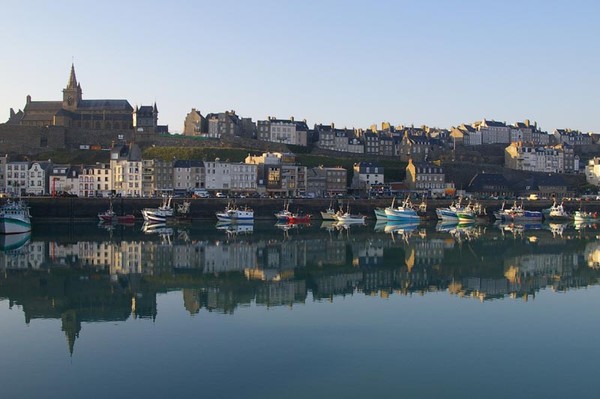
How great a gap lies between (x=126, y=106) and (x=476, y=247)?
43.8m

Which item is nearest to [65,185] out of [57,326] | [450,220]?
[450,220]

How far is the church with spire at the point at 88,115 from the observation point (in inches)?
2539

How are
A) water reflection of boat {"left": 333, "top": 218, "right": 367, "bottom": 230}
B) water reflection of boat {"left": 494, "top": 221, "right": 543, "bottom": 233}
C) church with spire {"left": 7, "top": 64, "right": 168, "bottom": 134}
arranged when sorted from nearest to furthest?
water reflection of boat {"left": 494, "top": 221, "right": 543, "bottom": 233}
water reflection of boat {"left": 333, "top": 218, "right": 367, "bottom": 230}
church with spire {"left": 7, "top": 64, "right": 168, "bottom": 134}

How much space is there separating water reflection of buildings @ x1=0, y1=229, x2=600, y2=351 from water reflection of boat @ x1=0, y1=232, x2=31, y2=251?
1.03m

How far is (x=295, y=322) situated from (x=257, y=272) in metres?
7.80

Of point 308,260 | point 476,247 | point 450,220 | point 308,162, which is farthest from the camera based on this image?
point 308,162

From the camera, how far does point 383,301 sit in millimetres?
17469

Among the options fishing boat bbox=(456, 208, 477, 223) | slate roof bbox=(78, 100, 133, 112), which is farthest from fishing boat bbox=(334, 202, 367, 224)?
slate roof bbox=(78, 100, 133, 112)

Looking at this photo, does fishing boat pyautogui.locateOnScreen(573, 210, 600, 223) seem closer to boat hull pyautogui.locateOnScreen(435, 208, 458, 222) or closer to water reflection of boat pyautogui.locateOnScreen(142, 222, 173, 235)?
boat hull pyautogui.locateOnScreen(435, 208, 458, 222)

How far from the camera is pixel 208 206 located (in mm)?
47344

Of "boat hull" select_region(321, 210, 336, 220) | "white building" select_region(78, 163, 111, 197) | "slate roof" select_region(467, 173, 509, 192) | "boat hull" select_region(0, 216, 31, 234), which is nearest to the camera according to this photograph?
"boat hull" select_region(0, 216, 31, 234)

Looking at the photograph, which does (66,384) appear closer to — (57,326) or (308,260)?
(57,326)

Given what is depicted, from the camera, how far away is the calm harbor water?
1075 centimetres

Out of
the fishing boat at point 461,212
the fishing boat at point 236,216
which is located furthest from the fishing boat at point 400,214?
the fishing boat at point 236,216
